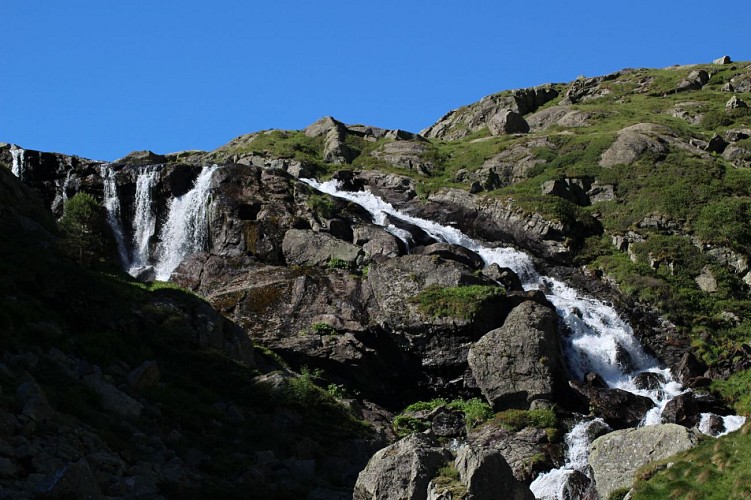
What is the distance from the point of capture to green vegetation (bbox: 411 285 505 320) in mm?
32906

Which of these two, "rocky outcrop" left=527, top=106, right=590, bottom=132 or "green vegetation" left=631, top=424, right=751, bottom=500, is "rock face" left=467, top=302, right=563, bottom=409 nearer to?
"green vegetation" left=631, top=424, right=751, bottom=500

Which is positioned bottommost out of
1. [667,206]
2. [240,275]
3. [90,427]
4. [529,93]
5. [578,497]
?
[578,497]

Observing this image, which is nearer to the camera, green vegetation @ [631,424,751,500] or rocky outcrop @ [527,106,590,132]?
green vegetation @ [631,424,751,500]

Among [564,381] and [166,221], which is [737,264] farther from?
[166,221]

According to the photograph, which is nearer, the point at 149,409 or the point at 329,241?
the point at 149,409

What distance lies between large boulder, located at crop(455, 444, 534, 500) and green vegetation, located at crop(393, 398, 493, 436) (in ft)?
39.4

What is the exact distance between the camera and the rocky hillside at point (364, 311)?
15.8 meters

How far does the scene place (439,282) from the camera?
35125 millimetres

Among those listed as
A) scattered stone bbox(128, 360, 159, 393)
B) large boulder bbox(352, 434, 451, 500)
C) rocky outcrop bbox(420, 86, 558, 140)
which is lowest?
large boulder bbox(352, 434, 451, 500)

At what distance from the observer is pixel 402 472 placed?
15227mm

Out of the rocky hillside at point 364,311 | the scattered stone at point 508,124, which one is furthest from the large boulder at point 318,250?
the scattered stone at point 508,124

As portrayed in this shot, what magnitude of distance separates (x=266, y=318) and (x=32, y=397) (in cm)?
1919

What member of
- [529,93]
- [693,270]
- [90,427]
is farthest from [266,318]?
[529,93]

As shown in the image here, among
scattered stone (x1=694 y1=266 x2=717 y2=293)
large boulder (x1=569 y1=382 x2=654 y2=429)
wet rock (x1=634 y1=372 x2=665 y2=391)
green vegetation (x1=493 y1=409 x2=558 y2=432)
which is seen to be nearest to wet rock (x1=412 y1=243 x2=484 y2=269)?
wet rock (x1=634 y1=372 x2=665 y2=391)
